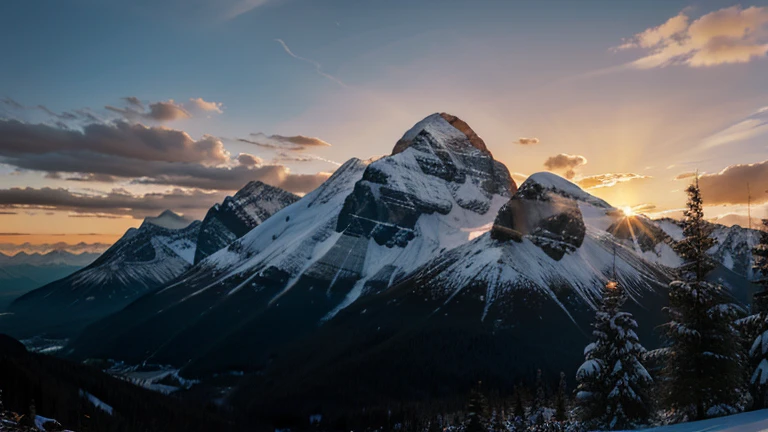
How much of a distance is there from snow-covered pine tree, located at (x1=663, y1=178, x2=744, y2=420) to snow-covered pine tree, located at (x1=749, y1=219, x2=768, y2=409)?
1.08 m

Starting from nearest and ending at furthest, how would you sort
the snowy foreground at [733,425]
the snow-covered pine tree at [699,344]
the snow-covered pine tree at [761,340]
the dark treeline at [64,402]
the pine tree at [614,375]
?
the snowy foreground at [733,425] → the snow-covered pine tree at [761,340] → the snow-covered pine tree at [699,344] → the pine tree at [614,375] → the dark treeline at [64,402]

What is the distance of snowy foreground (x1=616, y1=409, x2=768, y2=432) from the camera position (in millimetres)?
31495

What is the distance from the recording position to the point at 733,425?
111 feet

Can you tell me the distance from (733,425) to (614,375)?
16052 mm

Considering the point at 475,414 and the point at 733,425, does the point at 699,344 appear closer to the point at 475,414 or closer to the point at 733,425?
the point at 733,425

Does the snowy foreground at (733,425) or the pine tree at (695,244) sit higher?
the pine tree at (695,244)

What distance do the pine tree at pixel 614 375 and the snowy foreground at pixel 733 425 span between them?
10177 mm

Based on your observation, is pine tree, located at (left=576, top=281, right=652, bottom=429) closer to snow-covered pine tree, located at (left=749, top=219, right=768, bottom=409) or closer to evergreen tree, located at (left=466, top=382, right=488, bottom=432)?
snow-covered pine tree, located at (left=749, top=219, right=768, bottom=409)

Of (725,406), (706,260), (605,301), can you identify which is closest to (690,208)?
(706,260)

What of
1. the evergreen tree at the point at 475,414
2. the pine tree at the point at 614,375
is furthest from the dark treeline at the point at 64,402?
the pine tree at the point at 614,375

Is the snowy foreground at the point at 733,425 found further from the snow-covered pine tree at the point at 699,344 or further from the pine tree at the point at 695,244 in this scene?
the pine tree at the point at 695,244

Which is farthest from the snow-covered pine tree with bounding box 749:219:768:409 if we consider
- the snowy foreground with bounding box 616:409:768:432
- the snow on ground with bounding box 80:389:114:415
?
the snow on ground with bounding box 80:389:114:415

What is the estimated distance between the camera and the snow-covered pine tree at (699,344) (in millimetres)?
44625

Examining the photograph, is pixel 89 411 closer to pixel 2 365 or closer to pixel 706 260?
pixel 2 365
